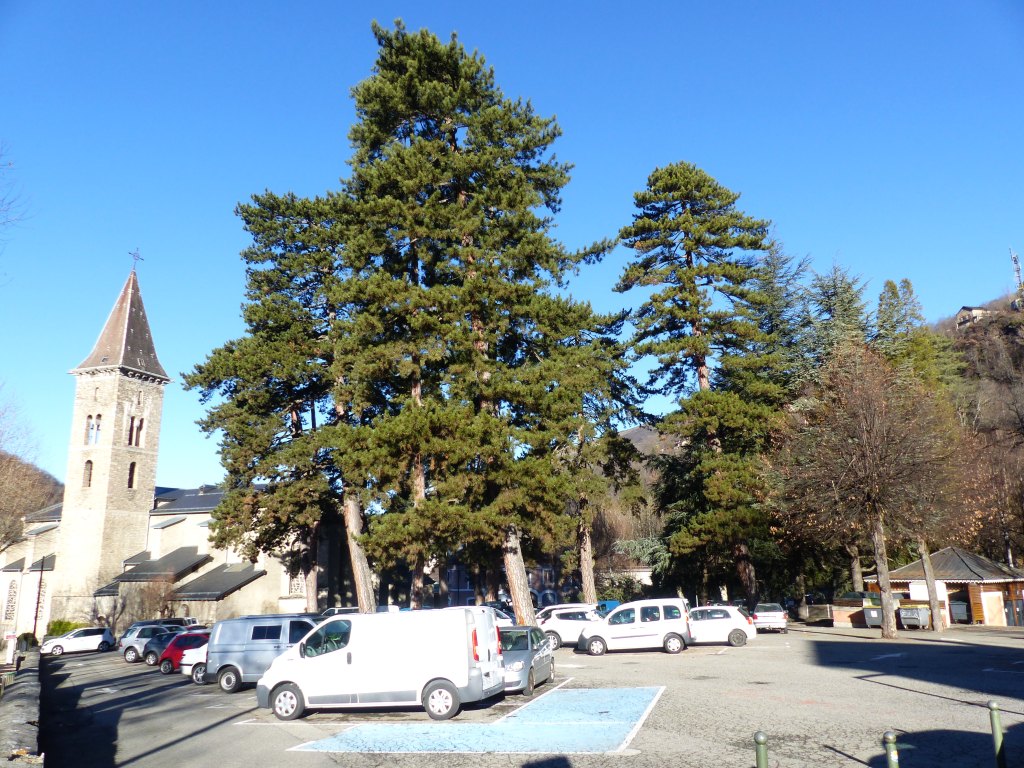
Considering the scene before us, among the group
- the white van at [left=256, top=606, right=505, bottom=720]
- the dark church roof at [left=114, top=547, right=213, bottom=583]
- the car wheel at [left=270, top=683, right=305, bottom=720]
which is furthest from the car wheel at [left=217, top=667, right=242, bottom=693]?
the dark church roof at [left=114, top=547, right=213, bottom=583]

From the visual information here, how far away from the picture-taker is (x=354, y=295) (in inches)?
1030

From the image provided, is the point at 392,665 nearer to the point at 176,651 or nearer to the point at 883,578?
Answer: the point at 176,651

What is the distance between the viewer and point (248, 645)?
18.4 m

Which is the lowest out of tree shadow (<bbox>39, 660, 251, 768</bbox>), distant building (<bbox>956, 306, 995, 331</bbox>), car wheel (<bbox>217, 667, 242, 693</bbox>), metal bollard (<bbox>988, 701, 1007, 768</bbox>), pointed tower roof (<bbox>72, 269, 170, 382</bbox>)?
tree shadow (<bbox>39, 660, 251, 768</bbox>)

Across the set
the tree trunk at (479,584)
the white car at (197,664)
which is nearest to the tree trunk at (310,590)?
the tree trunk at (479,584)

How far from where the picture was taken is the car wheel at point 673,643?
22422 millimetres

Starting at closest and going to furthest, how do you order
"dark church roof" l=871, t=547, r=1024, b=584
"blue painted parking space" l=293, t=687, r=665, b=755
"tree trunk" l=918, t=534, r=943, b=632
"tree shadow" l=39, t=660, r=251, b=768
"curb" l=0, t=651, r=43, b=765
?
"curb" l=0, t=651, r=43, b=765, "blue painted parking space" l=293, t=687, r=665, b=755, "tree shadow" l=39, t=660, r=251, b=768, "tree trunk" l=918, t=534, r=943, b=632, "dark church roof" l=871, t=547, r=1024, b=584

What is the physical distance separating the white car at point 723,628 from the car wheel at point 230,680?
45.7ft

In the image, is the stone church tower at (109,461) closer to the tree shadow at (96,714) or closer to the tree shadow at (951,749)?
the tree shadow at (96,714)

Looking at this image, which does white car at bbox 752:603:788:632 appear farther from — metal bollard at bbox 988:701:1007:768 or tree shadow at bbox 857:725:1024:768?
metal bollard at bbox 988:701:1007:768

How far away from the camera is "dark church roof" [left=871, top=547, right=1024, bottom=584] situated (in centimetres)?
3247

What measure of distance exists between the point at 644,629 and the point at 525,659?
8.70 meters

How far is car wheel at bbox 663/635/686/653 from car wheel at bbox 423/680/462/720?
37.0 ft

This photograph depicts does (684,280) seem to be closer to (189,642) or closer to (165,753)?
(189,642)
